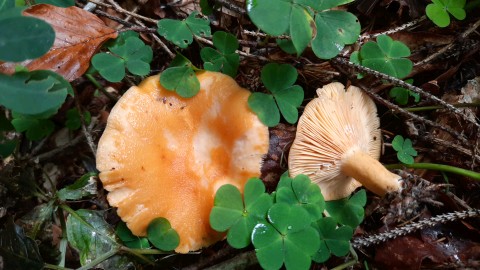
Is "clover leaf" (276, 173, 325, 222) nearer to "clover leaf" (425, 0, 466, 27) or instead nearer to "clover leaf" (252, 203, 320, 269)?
"clover leaf" (252, 203, 320, 269)

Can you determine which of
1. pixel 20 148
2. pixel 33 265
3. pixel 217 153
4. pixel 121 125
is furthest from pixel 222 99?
pixel 20 148

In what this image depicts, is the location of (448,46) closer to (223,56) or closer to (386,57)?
(386,57)

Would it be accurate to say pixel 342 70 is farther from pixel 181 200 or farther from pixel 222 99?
pixel 181 200

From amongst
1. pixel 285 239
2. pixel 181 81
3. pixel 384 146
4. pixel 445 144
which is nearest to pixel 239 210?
pixel 285 239

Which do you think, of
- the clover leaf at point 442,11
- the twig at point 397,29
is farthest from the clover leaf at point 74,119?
the clover leaf at point 442,11

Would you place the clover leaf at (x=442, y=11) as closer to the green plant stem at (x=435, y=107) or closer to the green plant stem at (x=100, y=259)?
the green plant stem at (x=435, y=107)

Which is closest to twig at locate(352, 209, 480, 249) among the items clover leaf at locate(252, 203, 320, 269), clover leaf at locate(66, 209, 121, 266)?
clover leaf at locate(252, 203, 320, 269)
